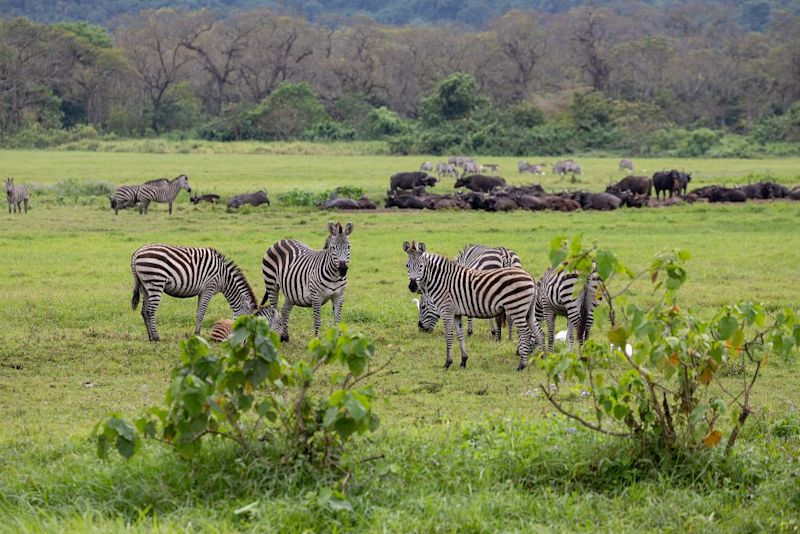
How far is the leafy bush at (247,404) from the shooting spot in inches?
212

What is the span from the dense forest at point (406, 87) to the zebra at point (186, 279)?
46.9 meters

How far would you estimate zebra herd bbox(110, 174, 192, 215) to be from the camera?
85.8 ft

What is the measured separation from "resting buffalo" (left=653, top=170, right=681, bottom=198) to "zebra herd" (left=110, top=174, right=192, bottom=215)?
47.4 feet

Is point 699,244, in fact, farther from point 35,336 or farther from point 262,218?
point 35,336

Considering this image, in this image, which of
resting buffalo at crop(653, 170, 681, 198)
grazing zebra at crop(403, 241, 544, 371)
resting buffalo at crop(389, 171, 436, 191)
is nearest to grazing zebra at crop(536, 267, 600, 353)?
grazing zebra at crop(403, 241, 544, 371)

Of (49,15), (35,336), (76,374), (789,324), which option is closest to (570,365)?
(789,324)

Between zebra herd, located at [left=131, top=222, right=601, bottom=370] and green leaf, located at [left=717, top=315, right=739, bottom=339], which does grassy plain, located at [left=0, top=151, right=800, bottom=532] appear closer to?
zebra herd, located at [left=131, top=222, right=601, bottom=370]

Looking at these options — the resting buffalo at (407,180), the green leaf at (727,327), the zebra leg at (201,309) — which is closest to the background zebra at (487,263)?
the zebra leg at (201,309)

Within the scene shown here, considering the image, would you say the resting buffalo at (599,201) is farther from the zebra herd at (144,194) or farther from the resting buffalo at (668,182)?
the zebra herd at (144,194)

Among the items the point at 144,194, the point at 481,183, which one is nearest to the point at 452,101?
the point at 481,183

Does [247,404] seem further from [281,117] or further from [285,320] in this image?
[281,117]

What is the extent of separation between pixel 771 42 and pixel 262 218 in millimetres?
78624

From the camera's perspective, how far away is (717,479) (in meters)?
5.91

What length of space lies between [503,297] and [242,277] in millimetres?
3397
